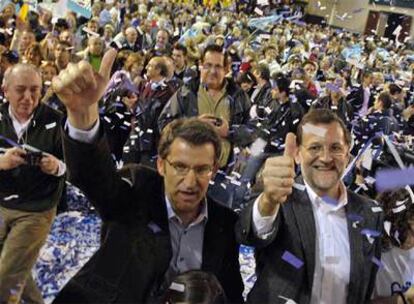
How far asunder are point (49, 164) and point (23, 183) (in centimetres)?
29

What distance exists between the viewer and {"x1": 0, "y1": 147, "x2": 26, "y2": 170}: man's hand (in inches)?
119

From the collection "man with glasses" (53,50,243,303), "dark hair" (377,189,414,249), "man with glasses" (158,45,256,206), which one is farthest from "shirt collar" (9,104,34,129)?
"dark hair" (377,189,414,249)

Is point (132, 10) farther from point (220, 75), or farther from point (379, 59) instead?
point (220, 75)

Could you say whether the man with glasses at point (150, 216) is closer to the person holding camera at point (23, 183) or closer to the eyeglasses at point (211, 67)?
the person holding camera at point (23, 183)

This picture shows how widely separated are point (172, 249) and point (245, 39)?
988cm

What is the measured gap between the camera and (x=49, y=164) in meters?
3.15

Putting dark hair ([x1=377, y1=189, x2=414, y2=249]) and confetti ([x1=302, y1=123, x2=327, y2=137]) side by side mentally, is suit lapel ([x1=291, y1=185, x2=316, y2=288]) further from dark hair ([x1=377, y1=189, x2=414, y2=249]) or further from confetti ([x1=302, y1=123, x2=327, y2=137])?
dark hair ([x1=377, y1=189, x2=414, y2=249])

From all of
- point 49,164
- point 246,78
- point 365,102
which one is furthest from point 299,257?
point 365,102

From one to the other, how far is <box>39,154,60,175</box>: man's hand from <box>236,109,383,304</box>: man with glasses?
4.72 ft

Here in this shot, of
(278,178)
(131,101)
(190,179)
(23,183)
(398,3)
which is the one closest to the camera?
Result: (278,178)

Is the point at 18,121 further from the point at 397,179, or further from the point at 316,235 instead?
the point at 397,179

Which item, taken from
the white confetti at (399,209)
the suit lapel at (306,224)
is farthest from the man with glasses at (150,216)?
the white confetti at (399,209)

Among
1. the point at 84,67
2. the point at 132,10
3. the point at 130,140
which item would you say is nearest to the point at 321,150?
the point at 84,67

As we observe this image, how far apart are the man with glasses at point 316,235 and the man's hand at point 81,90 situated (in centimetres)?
64
